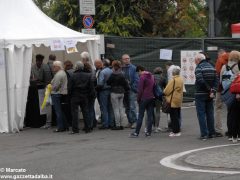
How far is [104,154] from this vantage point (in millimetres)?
12234

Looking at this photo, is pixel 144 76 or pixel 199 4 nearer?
pixel 144 76

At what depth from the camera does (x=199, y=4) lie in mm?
45250

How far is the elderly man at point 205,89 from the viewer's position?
44.5 ft

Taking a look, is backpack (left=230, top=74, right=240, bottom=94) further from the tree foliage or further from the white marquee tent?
the tree foliage

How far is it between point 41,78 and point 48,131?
59.3 inches

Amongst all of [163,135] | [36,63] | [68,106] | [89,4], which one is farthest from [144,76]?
[89,4]

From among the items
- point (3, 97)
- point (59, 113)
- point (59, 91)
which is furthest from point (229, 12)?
point (3, 97)

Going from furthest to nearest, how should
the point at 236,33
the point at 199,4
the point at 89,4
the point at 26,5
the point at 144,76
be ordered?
the point at 199,4, the point at 236,33, the point at 89,4, the point at 26,5, the point at 144,76

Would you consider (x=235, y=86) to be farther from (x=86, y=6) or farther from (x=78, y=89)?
(x=86, y=6)

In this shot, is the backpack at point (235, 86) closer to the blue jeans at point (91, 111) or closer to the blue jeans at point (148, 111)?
the blue jeans at point (148, 111)

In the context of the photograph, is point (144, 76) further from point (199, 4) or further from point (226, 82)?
point (199, 4)

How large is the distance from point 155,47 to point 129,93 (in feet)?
17.3

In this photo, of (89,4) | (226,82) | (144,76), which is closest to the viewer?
(226,82)

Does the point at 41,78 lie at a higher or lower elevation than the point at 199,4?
lower
